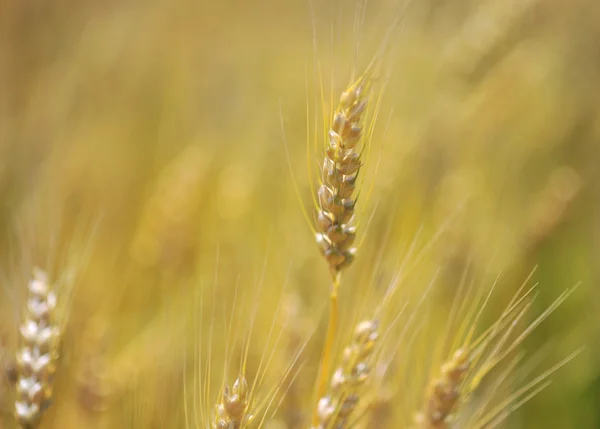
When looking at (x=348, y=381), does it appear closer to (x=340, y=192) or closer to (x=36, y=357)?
(x=340, y=192)

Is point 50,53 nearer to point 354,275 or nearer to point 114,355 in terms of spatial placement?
point 114,355

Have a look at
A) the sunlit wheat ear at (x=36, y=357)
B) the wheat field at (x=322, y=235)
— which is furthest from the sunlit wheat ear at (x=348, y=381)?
the sunlit wheat ear at (x=36, y=357)

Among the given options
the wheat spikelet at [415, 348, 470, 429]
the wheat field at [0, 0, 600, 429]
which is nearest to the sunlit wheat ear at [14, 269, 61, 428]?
the wheat field at [0, 0, 600, 429]

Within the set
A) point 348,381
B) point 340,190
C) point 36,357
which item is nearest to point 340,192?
point 340,190

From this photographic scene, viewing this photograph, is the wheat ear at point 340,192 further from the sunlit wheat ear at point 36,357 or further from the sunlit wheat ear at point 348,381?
the sunlit wheat ear at point 36,357

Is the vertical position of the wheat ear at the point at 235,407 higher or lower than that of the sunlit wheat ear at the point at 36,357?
higher

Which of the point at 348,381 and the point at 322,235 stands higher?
the point at 322,235
